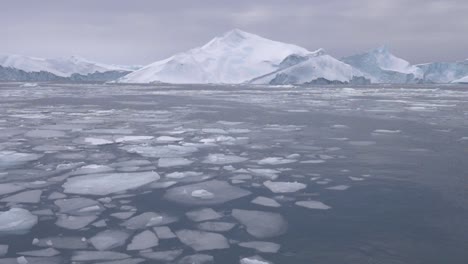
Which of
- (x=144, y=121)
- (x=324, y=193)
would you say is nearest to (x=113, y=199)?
(x=324, y=193)

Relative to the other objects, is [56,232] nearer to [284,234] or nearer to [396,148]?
[284,234]

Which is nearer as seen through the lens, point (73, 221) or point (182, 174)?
point (73, 221)

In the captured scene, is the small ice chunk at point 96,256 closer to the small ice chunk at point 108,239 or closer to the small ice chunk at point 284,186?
the small ice chunk at point 108,239

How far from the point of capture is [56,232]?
4137mm

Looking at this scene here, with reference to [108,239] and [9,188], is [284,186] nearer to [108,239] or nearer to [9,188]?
[108,239]

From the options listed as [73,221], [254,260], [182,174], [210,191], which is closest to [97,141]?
[182,174]

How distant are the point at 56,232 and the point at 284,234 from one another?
2066 mm

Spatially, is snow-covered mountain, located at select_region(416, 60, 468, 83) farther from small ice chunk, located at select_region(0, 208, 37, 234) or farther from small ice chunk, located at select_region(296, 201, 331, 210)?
small ice chunk, located at select_region(0, 208, 37, 234)

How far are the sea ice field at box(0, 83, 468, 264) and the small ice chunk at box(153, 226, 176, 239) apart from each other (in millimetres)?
18

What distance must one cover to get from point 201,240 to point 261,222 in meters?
0.73

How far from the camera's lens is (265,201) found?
17.0ft

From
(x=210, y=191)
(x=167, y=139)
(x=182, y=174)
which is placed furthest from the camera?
(x=167, y=139)

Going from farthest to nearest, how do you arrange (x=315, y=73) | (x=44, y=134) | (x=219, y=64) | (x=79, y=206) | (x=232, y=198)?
1. (x=219, y=64)
2. (x=315, y=73)
3. (x=44, y=134)
4. (x=232, y=198)
5. (x=79, y=206)

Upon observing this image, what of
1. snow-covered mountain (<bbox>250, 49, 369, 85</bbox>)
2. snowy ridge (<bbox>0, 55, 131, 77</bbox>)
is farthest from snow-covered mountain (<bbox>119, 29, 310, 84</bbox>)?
snowy ridge (<bbox>0, 55, 131, 77</bbox>)
